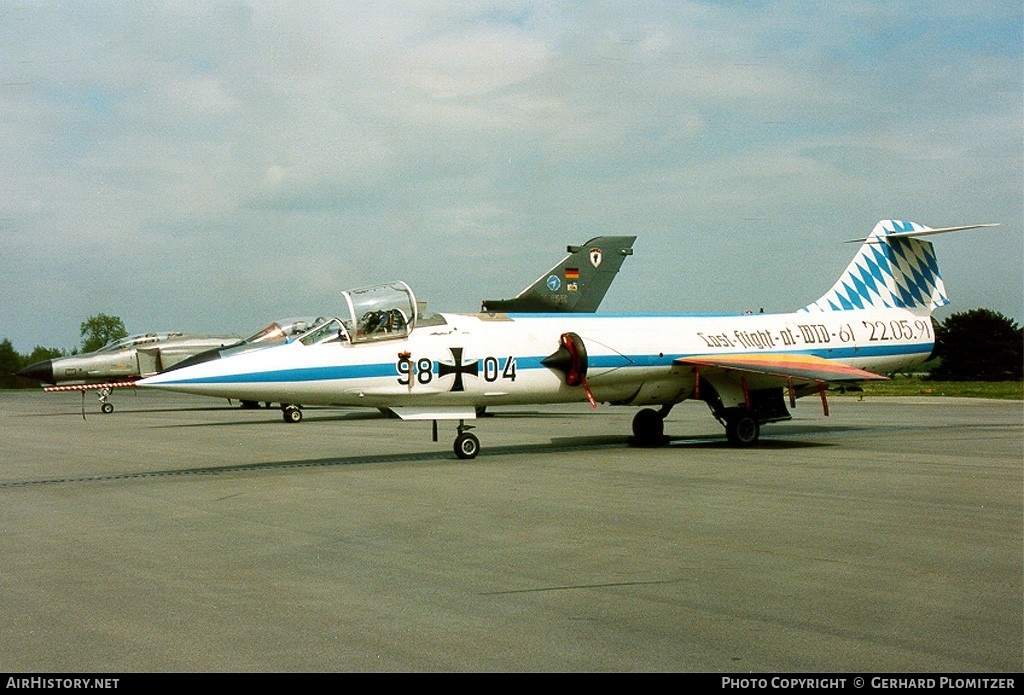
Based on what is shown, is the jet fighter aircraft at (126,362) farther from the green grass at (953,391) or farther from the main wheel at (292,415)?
the green grass at (953,391)

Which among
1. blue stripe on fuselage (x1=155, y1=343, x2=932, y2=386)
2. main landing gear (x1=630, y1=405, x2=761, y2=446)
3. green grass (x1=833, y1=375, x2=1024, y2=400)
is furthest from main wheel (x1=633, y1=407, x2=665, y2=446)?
green grass (x1=833, y1=375, x2=1024, y2=400)

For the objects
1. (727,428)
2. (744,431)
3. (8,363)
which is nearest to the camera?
(744,431)

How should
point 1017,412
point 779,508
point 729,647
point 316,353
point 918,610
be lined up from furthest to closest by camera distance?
point 1017,412 → point 316,353 → point 779,508 → point 918,610 → point 729,647

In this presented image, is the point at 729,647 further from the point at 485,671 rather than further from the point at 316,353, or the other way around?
the point at 316,353

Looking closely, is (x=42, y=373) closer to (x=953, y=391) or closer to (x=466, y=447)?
(x=466, y=447)

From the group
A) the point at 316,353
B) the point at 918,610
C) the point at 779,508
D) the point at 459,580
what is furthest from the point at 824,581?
the point at 316,353

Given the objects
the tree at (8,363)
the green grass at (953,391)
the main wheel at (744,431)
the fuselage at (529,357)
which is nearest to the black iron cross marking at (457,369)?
the fuselage at (529,357)

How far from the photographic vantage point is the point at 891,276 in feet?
61.3

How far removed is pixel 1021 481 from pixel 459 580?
7487mm

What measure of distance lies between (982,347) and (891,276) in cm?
4476

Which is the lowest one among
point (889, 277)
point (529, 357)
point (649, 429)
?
point (649, 429)

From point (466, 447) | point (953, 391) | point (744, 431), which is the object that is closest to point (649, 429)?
point (744, 431)

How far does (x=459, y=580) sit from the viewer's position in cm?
616

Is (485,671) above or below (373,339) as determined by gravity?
below
